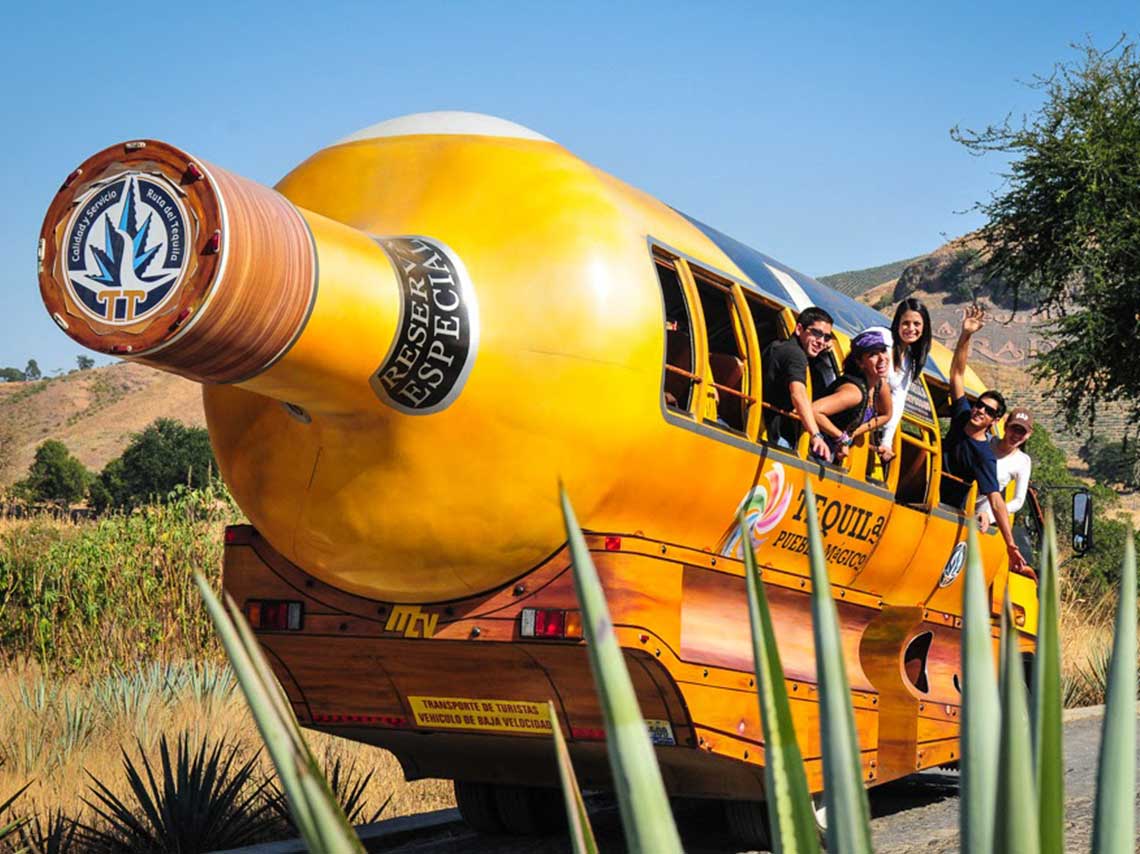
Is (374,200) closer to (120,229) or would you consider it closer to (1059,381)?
(120,229)

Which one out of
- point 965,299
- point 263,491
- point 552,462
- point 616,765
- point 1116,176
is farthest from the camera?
point 965,299

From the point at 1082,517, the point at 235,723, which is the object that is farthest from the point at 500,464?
the point at 1082,517

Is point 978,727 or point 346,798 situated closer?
point 978,727

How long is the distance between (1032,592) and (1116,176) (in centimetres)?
1229

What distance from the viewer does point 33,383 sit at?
100750 millimetres

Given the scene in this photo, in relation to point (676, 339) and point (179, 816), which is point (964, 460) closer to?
point (676, 339)

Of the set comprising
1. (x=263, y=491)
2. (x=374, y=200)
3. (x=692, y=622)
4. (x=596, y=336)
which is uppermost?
(x=374, y=200)

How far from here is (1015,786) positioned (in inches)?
67.4

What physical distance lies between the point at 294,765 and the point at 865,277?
143057 millimetres

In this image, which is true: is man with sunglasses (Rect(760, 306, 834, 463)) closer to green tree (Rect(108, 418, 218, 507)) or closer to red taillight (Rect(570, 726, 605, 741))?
red taillight (Rect(570, 726, 605, 741))

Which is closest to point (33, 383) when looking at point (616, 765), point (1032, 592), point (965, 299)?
point (965, 299)

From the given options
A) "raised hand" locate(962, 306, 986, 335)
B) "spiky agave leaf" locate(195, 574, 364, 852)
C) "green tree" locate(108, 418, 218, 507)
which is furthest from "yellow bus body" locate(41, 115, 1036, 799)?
"green tree" locate(108, 418, 218, 507)

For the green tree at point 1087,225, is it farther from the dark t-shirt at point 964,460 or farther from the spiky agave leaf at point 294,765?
the spiky agave leaf at point 294,765

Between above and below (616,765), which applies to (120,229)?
above
